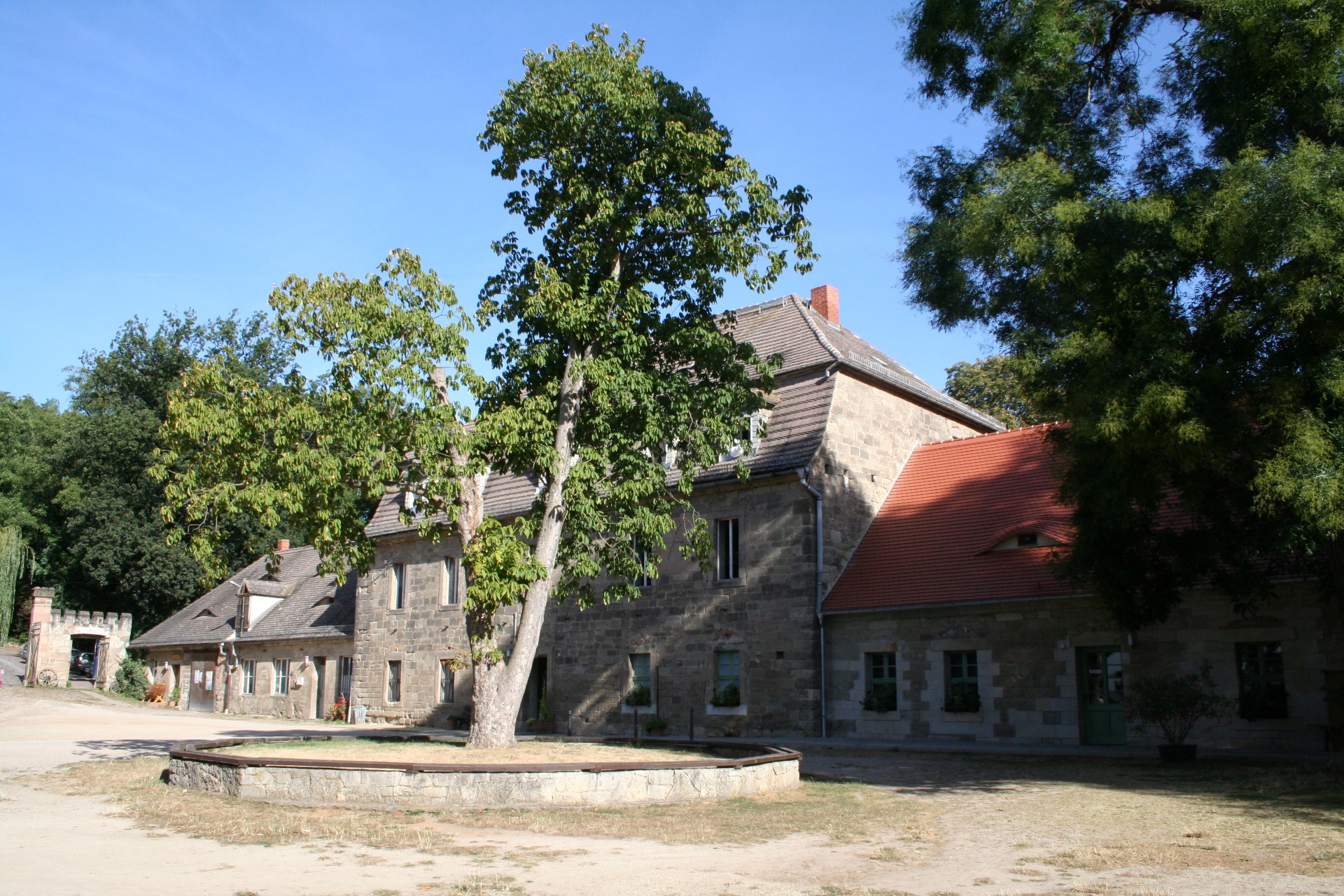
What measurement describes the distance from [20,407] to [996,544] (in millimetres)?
63354

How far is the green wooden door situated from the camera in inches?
678

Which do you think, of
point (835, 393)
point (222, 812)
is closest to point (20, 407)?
point (835, 393)

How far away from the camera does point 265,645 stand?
A: 34.0m

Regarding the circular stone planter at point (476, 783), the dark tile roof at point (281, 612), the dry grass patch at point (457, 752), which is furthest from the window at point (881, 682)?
the dark tile roof at point (281, 612)

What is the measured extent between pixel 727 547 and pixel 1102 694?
25.5ft

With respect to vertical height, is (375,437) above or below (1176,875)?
above

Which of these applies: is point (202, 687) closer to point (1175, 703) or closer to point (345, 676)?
point (345, 676)

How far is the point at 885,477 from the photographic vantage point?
22.9 m

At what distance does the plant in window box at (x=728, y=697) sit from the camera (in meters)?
21.1

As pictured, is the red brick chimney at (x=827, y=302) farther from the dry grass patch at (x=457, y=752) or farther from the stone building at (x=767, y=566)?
the dry grass patch at (x=457, y=752)

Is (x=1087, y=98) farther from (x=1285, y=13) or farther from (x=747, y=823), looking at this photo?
(x=747, y=823)

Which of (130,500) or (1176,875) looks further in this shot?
(130,500)

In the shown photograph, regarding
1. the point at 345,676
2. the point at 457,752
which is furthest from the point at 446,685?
the point at 457,752

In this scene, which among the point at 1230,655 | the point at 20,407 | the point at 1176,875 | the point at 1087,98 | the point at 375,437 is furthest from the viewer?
the point at 20,407
